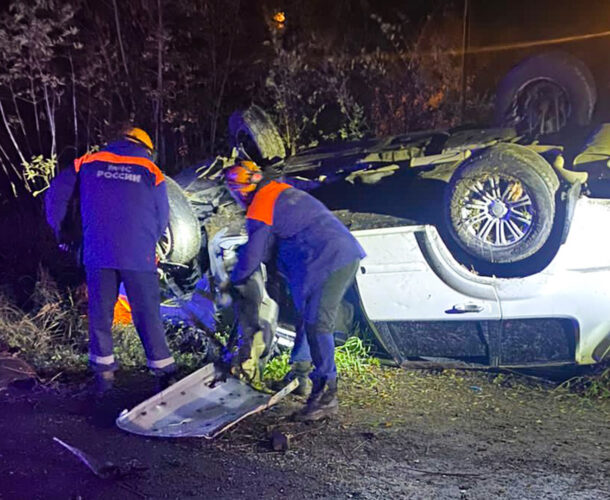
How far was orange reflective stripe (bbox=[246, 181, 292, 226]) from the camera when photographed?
4.22m

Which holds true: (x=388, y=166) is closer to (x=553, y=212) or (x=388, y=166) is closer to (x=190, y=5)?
(x=553, y=212)

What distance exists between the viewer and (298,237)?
432 centimetres

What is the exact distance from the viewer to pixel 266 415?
4297mm

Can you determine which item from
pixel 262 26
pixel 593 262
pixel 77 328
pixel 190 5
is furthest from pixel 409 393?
pixel 262 26

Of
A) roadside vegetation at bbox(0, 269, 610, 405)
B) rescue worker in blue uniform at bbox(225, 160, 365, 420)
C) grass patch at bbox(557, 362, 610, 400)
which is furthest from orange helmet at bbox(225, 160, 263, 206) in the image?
grass patch at bbox(557, 362, 610, 400)

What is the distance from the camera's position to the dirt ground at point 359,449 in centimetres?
330

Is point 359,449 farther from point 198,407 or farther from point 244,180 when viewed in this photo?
point 244,180

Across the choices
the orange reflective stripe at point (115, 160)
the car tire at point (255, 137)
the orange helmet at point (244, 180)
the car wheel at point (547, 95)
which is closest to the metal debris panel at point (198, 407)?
the orange helmet at point (244, 180)

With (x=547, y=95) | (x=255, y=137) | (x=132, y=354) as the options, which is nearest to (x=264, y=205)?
(x=132, y=354)

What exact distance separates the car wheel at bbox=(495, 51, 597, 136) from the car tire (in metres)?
1.92

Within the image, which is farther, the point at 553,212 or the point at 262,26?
the point at 262,26

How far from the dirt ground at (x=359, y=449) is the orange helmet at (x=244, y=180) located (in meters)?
1.32

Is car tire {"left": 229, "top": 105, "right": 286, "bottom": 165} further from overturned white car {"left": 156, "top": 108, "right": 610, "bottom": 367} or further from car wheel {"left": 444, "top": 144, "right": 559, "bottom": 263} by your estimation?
→ car wheel {"left": 444, "top": 144, "right": 559, "bottom": 263}

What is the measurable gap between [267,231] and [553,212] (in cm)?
177
